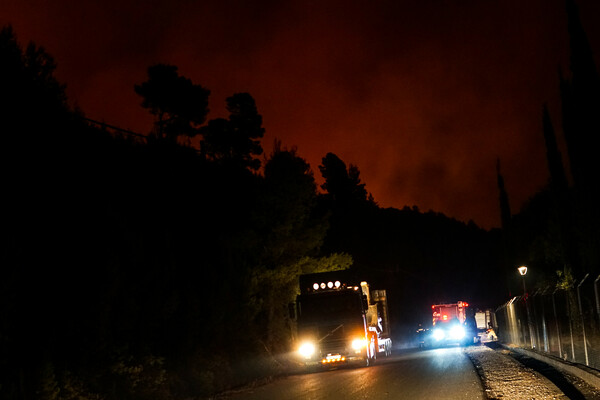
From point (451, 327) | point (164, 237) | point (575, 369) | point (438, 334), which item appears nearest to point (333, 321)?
point (164, 237)

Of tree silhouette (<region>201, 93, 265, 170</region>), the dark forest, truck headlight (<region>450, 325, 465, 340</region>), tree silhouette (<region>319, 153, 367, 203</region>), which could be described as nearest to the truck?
the dark forest

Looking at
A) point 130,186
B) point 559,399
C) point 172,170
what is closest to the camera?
point 559,399

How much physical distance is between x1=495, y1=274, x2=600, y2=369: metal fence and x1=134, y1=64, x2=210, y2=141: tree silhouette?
101 feet

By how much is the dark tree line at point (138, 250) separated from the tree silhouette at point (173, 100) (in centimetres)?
11

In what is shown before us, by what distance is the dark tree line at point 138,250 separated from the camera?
15484mm

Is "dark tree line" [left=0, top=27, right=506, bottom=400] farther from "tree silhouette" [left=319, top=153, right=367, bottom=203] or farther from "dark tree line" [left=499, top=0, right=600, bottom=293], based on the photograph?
"tree silhouette" [left=319, top=153, right=367, bottom=203]

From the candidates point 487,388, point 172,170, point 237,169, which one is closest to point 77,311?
point 487,388

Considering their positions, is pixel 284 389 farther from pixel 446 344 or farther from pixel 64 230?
pixel 446 344

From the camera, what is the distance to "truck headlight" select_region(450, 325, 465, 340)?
169 ft

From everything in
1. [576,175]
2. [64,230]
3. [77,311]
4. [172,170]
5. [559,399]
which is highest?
[172,170]

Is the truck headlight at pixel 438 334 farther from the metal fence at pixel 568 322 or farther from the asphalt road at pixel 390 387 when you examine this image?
the asphalt road at pixel 390 387

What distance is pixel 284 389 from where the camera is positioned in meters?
20.5

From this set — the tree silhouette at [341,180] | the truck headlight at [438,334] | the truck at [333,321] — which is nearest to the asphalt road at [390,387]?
the truck at [333,321]

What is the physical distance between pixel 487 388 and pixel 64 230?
43.2ft
